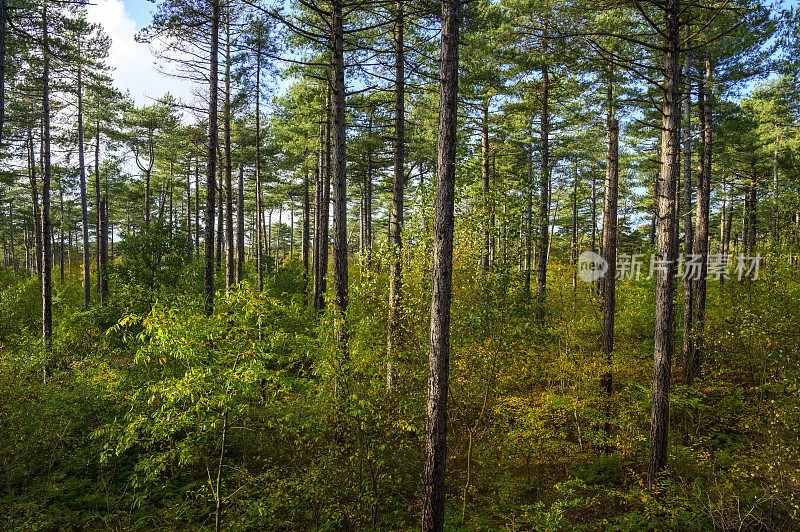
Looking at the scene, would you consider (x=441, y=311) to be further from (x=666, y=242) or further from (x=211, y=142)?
(x=211, y=142)

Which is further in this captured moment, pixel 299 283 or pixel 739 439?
pixel 299 283

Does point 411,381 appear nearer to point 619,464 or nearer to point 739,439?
point 619,464

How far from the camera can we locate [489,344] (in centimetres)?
703

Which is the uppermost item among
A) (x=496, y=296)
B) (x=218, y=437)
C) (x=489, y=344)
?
(x=496, y=296)

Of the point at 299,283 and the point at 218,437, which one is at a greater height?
the point at 299,283

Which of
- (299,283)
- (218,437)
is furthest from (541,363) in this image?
(299,283)

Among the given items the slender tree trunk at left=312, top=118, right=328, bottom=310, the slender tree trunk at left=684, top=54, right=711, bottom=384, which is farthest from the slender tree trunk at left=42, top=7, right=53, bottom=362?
the slender tree trunk at left=684, top=54, right=711, bottom=384

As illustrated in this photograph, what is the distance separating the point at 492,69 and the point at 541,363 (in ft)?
31.7

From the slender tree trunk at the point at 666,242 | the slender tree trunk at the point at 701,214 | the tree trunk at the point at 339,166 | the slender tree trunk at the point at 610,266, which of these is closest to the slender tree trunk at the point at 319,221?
the tree trunk at the point at 339,166

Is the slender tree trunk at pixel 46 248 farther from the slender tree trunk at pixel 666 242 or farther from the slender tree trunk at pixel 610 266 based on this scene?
the slender tree trunk at pixel 610 266

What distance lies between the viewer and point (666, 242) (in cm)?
638

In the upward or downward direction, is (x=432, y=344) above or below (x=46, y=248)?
below

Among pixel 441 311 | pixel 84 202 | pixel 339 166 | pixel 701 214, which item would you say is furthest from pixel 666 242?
pixel 84 202

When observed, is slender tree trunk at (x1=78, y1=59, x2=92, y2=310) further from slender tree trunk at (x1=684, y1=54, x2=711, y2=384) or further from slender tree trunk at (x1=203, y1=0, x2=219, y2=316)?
slender tree trunk at (x1=684, y1=54, x2=711, y2=384)
